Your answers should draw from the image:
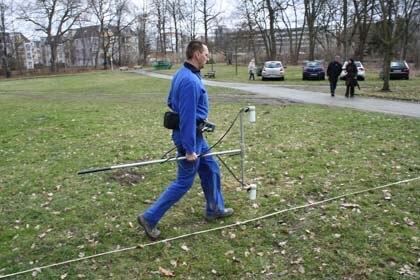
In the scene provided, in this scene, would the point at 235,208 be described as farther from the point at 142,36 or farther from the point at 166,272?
the point at 142,36

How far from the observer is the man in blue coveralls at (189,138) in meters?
3.82

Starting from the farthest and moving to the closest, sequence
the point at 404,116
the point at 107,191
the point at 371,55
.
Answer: the point at 371,55 < the point at 404,116 < the point at 107,191

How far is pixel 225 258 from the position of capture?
384cm

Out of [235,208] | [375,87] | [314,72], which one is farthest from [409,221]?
[314,72]

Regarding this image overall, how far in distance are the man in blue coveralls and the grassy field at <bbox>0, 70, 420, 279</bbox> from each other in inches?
14.2

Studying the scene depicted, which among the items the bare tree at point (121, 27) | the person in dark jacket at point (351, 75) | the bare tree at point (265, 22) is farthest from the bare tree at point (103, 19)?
the person in dark jacket at point (351, 75)

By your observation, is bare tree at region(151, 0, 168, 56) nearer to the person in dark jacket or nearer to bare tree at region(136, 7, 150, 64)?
bare tree at region(136, 7, 150, 64)

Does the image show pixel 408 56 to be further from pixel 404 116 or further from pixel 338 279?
pixel 338 279

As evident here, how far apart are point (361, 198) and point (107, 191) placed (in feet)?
11.4

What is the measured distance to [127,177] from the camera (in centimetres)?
635

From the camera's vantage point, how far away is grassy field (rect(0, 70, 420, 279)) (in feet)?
12.2

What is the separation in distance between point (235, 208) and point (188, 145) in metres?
1.48

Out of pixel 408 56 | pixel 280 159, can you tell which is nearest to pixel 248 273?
pixel 280 159

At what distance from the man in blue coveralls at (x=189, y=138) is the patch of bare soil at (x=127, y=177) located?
1919 millimetres
